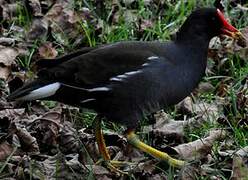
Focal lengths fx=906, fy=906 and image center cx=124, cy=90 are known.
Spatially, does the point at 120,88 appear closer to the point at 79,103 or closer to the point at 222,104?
the point at 79,103

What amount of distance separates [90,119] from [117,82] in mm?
743

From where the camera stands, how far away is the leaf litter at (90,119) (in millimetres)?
4609

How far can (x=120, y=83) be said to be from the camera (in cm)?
471

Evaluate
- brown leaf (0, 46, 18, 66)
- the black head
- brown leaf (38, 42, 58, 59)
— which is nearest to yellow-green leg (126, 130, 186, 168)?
the black head

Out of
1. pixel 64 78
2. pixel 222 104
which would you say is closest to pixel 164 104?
pixel 64 78

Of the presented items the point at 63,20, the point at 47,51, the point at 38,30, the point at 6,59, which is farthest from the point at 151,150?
the point at 63,20

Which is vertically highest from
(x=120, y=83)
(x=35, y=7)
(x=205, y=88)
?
(x=120, y=83)

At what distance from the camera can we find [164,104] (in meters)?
4.74

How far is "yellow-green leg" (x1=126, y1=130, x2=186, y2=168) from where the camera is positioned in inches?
185

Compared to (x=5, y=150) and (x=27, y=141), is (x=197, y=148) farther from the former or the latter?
(x=5, y=150)

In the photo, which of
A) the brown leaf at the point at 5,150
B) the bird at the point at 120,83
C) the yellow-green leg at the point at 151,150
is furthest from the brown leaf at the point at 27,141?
the yellow-green leg at the point at 151,150

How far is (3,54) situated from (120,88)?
1452mm

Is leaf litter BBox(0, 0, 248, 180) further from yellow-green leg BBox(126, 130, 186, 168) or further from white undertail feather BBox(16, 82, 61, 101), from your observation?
white undertail feather BBox(16, 82, 61, 101)

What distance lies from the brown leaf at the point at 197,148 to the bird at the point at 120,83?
0.11 m
